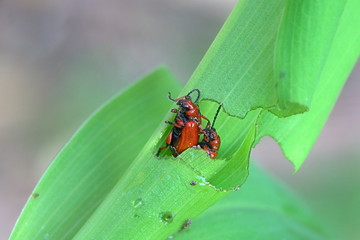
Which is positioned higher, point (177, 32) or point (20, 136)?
point (177, 32)

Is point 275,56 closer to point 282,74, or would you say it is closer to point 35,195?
point 282,74

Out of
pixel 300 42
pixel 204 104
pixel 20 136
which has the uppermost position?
pixel 300 42

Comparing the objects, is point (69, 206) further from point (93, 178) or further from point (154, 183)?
point (154, 183)

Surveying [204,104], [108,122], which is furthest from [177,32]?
[204,104]

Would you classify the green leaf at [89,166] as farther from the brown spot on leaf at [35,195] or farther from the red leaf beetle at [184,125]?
the red leaf beetle at [184,125]

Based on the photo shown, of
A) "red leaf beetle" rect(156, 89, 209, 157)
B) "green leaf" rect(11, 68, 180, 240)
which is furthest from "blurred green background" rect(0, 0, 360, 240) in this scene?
"red leaf beetle" rect(156, 89, 209, 157)

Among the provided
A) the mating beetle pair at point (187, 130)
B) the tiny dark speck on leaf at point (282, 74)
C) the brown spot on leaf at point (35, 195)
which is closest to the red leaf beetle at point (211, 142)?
the mating beetle pair at point (187, 130)
